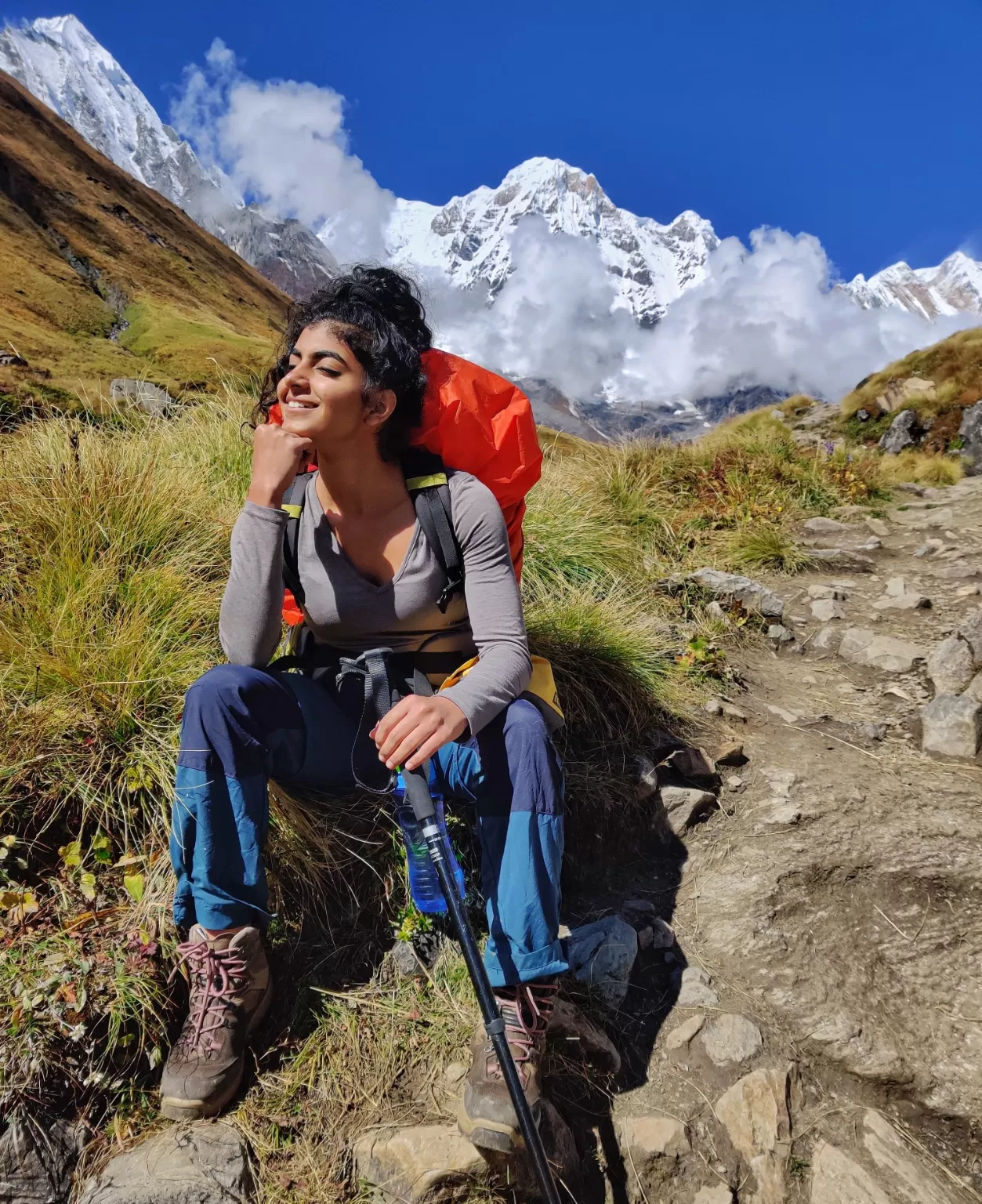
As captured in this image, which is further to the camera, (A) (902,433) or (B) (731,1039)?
(A) (902,433)

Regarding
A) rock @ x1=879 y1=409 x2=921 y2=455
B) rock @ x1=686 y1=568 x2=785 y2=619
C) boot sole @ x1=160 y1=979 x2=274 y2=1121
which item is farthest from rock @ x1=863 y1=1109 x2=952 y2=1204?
rock @ x1=879 y1=409 x2=921 y2=455

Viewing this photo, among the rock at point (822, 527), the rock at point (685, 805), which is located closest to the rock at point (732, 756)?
the rock at point (685, 805)

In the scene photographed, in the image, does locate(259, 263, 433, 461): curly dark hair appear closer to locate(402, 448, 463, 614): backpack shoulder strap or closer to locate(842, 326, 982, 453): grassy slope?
locate(402, 448, 463, 614): backpack shoulder strap

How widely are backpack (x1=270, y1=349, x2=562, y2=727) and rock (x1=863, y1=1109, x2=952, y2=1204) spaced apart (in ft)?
4.63

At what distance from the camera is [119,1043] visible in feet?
6.42

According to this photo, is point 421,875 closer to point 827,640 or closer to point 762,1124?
point 762,1124

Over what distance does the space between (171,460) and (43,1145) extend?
382 centimetres

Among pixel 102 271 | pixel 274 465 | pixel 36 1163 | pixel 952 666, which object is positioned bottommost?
pixel 36 1163

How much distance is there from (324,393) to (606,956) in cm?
211

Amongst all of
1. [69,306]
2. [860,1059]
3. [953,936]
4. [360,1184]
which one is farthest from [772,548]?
[69,306]

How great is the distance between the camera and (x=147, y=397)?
6.16 meters

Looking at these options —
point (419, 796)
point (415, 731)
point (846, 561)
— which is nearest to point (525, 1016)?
point (419, 796)

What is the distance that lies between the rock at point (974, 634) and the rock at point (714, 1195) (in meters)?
3.13

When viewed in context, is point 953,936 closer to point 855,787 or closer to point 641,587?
point 855,787
